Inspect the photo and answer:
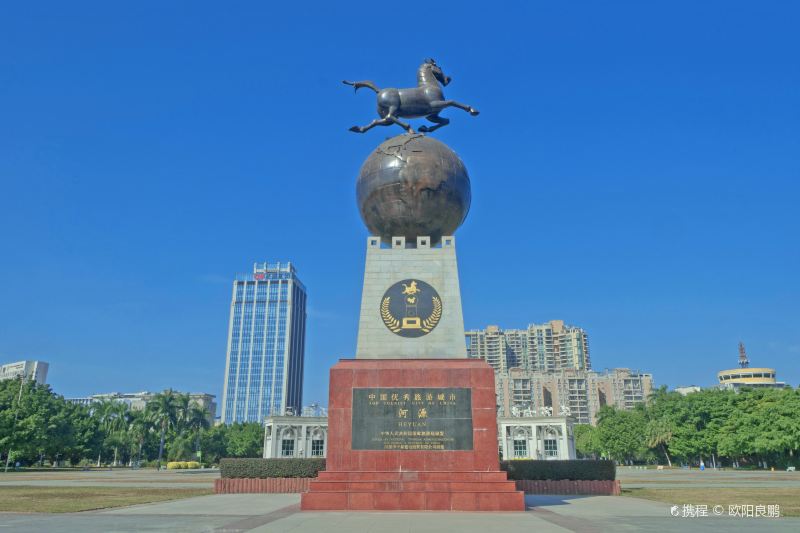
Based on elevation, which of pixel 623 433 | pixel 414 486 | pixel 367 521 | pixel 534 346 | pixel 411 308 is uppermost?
pixel 534 346

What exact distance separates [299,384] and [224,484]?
5990 inches

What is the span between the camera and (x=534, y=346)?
548 feet

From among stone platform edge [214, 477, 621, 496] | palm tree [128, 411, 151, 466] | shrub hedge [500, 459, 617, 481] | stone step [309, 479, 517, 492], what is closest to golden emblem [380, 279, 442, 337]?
stone step [309, 479, 517, 492]

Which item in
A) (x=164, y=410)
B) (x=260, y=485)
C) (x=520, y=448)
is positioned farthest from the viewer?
(x=520, y=448)

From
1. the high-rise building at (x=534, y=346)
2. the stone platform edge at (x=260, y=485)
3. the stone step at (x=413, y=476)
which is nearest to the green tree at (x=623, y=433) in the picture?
the stone platform edge at (x=260, y=485)

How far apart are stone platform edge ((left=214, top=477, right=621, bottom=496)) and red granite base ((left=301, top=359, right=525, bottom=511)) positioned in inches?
290

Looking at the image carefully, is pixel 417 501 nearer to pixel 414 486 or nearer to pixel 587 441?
pixel 414 486

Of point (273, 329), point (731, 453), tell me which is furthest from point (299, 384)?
point (731, 453)

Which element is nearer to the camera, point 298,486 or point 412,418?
point 412,418

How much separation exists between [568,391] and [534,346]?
35830 mm

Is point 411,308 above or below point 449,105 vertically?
below

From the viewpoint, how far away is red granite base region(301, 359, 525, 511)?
14.6 m

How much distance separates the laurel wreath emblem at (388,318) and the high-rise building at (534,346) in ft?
482

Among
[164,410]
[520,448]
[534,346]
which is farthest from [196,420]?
[534,346]
